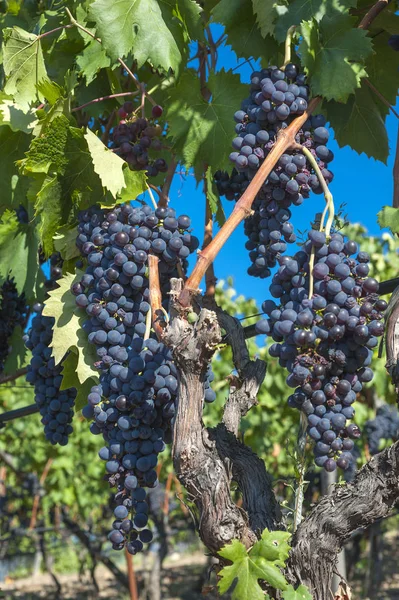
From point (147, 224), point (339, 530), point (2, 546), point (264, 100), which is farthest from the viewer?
point (2, 546)

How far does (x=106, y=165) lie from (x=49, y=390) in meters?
0.87

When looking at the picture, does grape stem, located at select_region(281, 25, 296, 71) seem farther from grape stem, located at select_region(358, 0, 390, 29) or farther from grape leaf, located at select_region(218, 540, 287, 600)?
grape leaf, located at select_region(218, 540, 287, 600)

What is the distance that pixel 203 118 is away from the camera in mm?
2258

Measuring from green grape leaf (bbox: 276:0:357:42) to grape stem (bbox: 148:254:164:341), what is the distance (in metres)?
0.72

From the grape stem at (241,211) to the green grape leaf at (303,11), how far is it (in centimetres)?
28

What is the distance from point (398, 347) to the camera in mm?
1586

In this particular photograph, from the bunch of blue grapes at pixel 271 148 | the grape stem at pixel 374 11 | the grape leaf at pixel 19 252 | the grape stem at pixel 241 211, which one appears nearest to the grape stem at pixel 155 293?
the grape stem at pixel 241 211

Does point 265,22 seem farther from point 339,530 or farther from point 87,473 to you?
point 87,473

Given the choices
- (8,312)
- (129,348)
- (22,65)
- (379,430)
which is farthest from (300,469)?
(379,430)

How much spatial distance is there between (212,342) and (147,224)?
0.56 metres

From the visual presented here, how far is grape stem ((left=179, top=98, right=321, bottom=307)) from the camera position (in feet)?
5.40

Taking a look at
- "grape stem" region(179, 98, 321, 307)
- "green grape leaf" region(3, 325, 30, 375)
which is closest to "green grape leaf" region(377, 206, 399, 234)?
"grape stem" region(179, 98, 321, 307)

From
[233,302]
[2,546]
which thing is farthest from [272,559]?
[2,546]

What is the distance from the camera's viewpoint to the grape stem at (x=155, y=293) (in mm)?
1799
